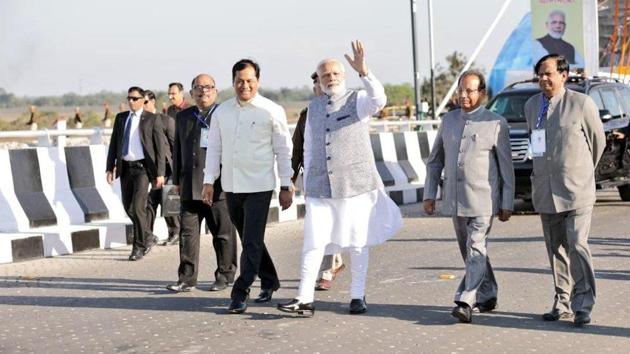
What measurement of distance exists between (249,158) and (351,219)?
1.05m

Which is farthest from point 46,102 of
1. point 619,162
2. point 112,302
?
point 112,302

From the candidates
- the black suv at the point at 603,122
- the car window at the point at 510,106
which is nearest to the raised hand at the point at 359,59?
the black suv at the point at 603,122

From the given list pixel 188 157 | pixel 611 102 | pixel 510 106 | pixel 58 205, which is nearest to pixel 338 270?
pixel 188 157

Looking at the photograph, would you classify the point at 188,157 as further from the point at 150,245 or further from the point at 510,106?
the point at 510,106

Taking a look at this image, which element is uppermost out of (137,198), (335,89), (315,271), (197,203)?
(335,89)

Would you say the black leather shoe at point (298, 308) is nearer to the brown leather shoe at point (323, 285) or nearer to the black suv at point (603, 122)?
the brown leather shoe at point (323, 285)

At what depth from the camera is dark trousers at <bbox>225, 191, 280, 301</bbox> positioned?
9734mm

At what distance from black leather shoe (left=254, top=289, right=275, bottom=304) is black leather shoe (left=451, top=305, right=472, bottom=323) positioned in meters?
1.89

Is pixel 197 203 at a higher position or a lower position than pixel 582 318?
higher

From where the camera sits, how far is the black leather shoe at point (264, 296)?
33.8ft

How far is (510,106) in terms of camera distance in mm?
19422

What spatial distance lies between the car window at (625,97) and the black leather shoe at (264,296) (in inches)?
430

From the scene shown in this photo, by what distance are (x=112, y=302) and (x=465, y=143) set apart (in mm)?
3260

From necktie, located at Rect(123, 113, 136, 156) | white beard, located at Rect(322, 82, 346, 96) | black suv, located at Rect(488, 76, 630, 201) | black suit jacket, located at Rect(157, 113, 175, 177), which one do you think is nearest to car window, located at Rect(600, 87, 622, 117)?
black suv, located at Rect(488, 76, 630, 201)
